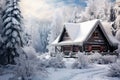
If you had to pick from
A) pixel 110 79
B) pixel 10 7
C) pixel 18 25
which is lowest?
pixel 110 79

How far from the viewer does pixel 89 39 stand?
1838 inches

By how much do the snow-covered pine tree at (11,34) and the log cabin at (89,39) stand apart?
14.5 metres

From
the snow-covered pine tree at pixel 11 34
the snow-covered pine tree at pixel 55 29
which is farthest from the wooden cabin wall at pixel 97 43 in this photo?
the snow-covered pine tree at pixel 55 29

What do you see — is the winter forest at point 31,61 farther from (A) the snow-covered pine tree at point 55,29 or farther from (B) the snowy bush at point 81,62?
(A) the snow-covered pine tree at point 55,29

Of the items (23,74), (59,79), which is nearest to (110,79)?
(59,79)

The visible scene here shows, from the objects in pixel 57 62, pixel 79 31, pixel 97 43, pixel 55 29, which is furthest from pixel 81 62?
pixel 55 29

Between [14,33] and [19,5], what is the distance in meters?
4.49

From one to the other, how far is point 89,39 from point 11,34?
59.8 ft

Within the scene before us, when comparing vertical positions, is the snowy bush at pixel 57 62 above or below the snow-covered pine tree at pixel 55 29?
below

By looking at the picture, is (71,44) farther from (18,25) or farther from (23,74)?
(23,74)

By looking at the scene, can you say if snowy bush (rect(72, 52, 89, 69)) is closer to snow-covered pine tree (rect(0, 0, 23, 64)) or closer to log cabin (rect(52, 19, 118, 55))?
snow-covered pine tree (rect(0, 0, 23, 64))

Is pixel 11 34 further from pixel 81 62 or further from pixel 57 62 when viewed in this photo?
pixel 81 62

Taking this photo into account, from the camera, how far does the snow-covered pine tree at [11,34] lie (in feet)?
105

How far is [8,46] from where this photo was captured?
31.8 meters
